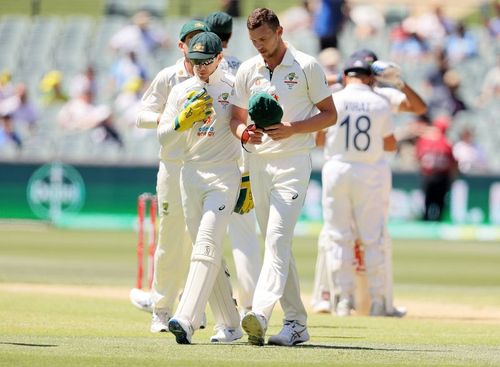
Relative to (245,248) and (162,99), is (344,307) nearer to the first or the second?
(245,248)

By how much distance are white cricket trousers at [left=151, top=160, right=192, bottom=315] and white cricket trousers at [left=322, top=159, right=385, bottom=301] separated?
267 centimetres

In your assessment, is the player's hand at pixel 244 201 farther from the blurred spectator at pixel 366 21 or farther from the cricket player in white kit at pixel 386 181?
the blurred spectator at pixel 366 21

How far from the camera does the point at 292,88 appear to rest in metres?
9.16

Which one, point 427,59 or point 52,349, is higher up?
point 427,59

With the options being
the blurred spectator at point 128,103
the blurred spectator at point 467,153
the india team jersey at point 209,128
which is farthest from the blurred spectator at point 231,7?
the india team jersey at point 209,128

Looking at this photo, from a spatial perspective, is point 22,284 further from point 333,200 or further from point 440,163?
point 440,163

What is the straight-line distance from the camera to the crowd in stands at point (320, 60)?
28703 mm

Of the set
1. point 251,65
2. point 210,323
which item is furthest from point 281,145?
point 210,323

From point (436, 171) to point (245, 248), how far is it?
15.7 metres

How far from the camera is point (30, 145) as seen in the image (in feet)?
94.1

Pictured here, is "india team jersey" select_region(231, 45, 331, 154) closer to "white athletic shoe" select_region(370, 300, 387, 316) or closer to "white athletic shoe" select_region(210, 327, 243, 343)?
"white athletic shoe" select_region(210, 327, 243, 343)

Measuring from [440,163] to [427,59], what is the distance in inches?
223

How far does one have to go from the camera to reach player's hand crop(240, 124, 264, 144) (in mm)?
8820

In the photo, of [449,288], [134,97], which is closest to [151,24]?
[134,97]
